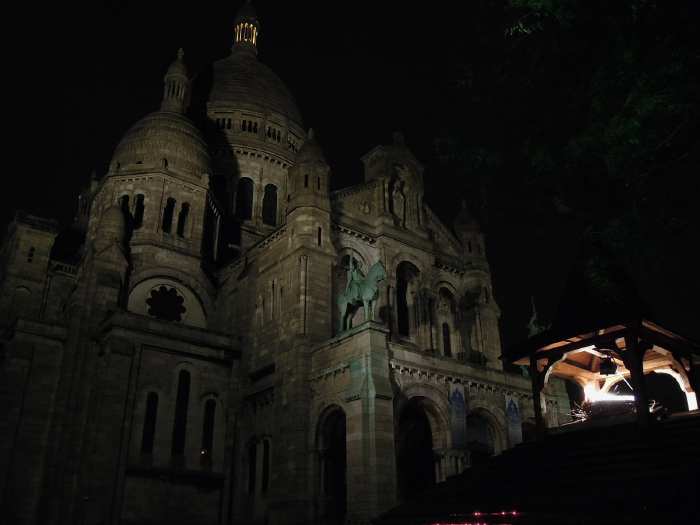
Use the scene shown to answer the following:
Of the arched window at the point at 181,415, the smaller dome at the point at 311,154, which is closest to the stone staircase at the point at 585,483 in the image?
the arched window at the point at 181,415

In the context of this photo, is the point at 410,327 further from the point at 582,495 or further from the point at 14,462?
the point at 582,495

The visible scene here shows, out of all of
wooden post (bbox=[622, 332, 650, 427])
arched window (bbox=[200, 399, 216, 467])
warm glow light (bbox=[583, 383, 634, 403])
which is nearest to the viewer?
wooden post (bbox=[622, 332, 650, 427])

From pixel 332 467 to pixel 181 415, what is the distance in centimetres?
850

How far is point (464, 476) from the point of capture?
19.2m

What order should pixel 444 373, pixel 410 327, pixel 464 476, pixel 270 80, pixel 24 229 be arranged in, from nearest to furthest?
pixel 464 476, pixel 444 373, pixel 410 327, pixel 24 229, pixel 270 80

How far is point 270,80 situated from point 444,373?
38975 mm

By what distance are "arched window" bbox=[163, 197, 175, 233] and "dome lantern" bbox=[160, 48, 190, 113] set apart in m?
8.19

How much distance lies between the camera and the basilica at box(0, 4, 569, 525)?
2838 centimetres

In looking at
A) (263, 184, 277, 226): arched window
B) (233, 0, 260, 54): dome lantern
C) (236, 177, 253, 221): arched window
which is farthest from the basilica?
(233, 0, 260, 54): dome lantern

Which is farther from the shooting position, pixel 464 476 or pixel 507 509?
pixel 464 476

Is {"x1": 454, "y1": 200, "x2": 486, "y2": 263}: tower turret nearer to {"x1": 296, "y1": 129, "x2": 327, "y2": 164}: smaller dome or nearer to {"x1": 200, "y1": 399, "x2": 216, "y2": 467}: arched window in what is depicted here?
{"x1": 296, "y1": 129, "x2": 327, "y2": 164}: smaller dome

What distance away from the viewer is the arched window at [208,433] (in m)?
32.5

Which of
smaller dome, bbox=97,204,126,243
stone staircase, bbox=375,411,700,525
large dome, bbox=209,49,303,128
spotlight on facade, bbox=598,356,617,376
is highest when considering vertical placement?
large dome, bbox=209,49,303,128

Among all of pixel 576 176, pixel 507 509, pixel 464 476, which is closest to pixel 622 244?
pixel 576 176
